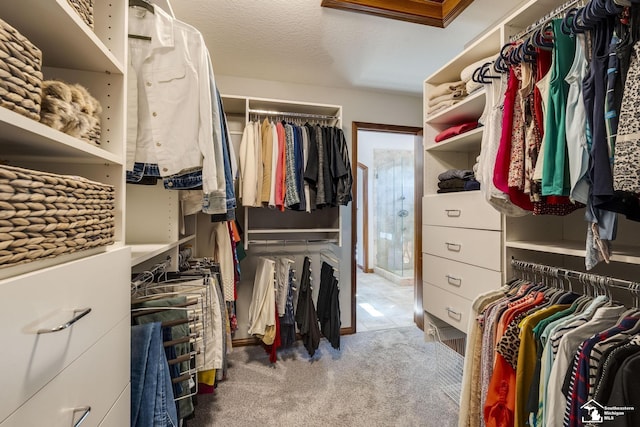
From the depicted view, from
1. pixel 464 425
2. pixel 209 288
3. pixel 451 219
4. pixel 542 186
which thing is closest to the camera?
pixel 542 186

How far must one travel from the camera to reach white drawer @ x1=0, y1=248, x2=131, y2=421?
43 cm

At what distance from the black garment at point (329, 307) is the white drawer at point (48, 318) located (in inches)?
66.6

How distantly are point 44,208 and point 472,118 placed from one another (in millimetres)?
2096

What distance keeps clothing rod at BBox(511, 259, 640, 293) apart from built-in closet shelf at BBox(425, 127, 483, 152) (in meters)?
0.69

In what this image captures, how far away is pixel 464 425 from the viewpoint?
121 centimetres

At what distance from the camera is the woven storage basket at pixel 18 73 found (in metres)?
0.47

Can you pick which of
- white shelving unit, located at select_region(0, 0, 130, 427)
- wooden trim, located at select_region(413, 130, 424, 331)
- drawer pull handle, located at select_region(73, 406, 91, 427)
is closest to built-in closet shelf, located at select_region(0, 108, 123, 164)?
white shelving unit, located at select_region(0, 0, 130, 427)

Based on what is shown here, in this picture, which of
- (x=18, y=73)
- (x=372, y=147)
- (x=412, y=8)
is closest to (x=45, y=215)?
(x=18, y=73)

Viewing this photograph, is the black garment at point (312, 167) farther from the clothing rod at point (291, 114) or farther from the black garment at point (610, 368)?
the black garment at point (610, 368)

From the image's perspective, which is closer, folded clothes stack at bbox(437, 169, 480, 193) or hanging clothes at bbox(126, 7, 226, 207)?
hanging clothes at bbox(126, 7, 226, 207)

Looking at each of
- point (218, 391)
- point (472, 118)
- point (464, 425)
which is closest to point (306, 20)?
point (472, 118)

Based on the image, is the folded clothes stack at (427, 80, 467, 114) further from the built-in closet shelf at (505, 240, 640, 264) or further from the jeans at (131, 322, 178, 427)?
the jeans at (131, 322, 178, 427)

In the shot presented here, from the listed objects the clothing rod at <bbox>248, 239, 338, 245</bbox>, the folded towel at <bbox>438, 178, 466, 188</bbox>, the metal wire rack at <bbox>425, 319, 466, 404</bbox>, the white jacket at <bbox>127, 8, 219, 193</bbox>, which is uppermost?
the white jacket at <bbox>127, 8, 219, 193</bbox>

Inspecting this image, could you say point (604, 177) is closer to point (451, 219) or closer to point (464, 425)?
point (451, 219)
